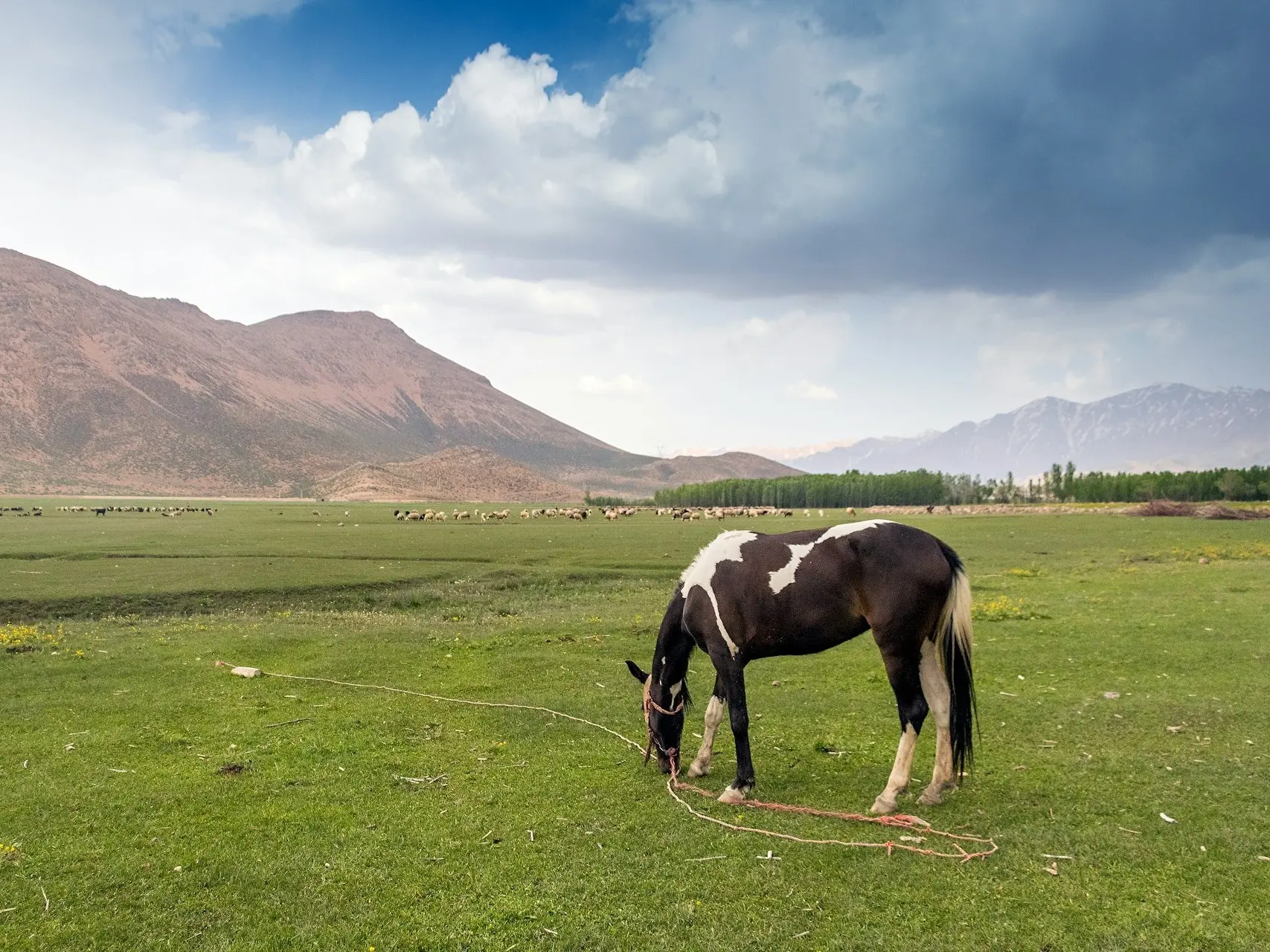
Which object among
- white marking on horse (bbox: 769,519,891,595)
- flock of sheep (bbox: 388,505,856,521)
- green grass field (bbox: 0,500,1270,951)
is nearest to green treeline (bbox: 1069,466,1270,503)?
flock of sheep (bbox: 388,505,856,521)

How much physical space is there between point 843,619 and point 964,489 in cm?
13675

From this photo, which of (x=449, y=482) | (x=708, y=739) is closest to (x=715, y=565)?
(x=708, y=739)

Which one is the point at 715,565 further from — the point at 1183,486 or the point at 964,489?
the point at 964,489

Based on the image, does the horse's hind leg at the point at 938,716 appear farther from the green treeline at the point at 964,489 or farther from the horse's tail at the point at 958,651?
the green treeline at the point at 964,489

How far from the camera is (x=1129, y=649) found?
1402cm

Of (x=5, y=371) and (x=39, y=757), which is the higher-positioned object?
(x=5, y=371)

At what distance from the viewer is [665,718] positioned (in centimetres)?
862

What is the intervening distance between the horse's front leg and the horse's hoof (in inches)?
47.3

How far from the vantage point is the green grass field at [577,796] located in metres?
5.41

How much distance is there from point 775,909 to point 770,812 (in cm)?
186

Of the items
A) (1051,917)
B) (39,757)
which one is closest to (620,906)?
(1051,917)

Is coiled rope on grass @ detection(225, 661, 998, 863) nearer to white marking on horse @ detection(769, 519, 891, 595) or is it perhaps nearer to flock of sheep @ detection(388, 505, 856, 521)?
white marking on horse @ detection(769, 519, 891, 595)

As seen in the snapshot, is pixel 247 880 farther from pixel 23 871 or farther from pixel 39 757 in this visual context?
pixel 39 757

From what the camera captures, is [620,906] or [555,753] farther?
[555,753]
